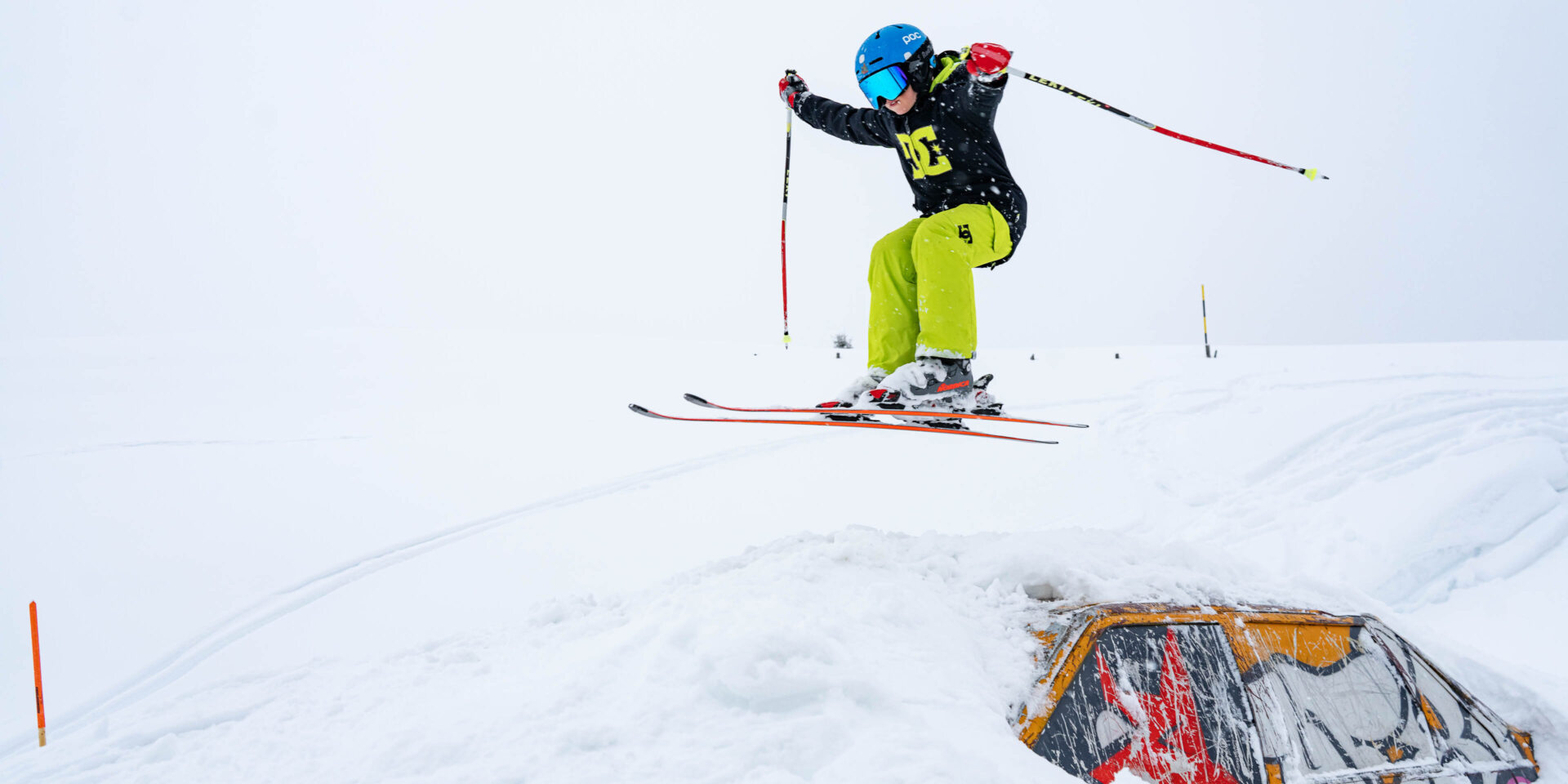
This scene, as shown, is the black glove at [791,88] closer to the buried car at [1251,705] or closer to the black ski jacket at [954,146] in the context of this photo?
the black ski jacket at [954,146]

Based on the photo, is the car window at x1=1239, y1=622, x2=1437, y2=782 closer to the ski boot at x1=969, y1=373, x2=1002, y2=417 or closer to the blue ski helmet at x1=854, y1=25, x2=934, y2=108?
the ski boot at x1=969, y1=373, x2=1002, y2=417

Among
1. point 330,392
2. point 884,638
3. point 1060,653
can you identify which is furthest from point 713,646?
point 330,392

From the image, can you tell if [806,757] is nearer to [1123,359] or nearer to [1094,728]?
[1094,728]

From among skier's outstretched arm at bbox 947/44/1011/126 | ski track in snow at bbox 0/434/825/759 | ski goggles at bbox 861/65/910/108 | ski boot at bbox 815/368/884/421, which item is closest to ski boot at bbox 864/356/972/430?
ski boot at bbox 815/368/884/421

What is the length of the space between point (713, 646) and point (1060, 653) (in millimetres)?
1144

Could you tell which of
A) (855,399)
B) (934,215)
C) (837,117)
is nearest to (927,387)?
(855,399)

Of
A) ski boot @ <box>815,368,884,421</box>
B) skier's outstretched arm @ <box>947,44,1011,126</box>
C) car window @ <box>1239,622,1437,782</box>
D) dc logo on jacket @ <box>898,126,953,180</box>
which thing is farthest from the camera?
dc logo on jacket @ <box>898,126,953,180</box>

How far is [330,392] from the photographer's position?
1050cm

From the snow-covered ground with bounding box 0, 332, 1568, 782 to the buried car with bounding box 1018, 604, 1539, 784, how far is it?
0.20 meters

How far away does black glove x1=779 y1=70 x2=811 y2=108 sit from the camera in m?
5.38

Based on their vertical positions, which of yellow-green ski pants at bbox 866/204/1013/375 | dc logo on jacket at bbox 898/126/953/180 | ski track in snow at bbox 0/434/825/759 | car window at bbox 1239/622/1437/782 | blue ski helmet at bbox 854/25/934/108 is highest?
blue ski helmet at bbox 854/25/934/108

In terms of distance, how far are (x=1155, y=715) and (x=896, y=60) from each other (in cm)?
363

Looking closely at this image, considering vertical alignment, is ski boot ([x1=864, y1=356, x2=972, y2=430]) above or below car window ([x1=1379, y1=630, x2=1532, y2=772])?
above

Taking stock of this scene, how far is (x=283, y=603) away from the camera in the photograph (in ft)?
15.8
